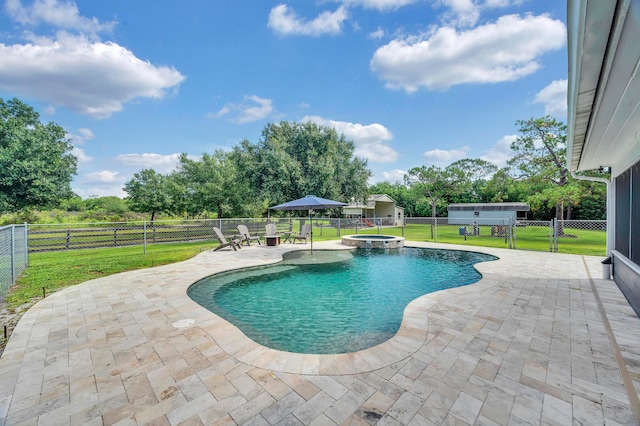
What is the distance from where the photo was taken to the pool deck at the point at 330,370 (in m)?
1.88

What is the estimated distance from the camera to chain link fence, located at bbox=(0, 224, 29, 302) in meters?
4.94

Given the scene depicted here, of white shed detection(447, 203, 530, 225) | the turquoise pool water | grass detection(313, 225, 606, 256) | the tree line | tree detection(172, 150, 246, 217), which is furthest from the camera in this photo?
white shed detection(447, 203, 530, 225)

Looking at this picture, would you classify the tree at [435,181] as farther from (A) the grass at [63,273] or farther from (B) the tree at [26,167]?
(B) the tree at [26,167]

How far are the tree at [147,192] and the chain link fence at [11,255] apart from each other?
490 inches

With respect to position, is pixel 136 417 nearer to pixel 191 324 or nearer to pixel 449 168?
pixel 191 324

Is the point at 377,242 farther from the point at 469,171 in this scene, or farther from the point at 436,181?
the point at 469,171

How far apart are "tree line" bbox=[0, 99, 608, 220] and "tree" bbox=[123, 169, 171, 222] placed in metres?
0.07

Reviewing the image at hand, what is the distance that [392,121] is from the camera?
19.9 m

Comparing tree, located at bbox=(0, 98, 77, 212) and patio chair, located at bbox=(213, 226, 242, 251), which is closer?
patio chair, located at bbox=(213, 226, 242, 251)

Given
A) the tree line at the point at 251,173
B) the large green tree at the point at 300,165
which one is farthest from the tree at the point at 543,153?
the large green tree at the point at 300,165

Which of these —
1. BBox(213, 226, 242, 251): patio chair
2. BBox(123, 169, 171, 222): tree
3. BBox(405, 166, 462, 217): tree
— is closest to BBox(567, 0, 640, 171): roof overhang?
BBox(213, 226, 242, 251): patio chair

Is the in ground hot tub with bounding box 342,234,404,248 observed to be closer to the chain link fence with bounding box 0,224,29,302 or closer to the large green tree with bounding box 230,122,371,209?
the large green tree with bounding box 230,122,371,209

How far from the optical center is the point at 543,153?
671 inches

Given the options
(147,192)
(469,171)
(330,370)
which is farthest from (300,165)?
(469,171)
